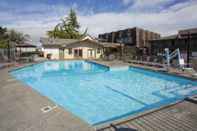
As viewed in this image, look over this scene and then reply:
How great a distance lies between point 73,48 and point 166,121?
2390 centimetres

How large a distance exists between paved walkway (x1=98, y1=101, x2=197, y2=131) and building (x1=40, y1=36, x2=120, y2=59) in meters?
22.5

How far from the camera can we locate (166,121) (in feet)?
12.8

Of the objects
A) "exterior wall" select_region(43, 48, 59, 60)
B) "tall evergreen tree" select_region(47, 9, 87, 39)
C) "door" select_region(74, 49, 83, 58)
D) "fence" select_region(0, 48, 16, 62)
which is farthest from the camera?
"tall evergreen tree" select_region(47, 9, 87, 39)

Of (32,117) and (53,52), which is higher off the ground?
(53,52)

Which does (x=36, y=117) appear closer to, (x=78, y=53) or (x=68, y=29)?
(x=78, y=53)

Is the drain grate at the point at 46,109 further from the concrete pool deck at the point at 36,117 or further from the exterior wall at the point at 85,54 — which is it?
the exterior wall at the point at 85,54

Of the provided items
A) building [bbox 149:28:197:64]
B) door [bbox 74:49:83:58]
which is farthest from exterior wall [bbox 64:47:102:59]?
building [bbox 149:28:197:64]

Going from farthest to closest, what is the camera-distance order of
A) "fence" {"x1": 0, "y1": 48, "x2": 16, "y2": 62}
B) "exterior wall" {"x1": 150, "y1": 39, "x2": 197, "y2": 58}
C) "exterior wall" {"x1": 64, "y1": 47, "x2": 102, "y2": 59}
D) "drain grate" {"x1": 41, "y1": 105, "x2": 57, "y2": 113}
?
"exterior wall" {"x1": 64, "y1": 47, "x2": 102, "y2": 59}
"exterior wall" {"x1": 150, "y1": 39, "x2": 197, "y2": 58}
"fence" {"x1": 0, "y1": 48, "x2": 16, "y2": 62}
"drain grate" {"x1": 41, "y1": 105, "x2": 57, "y2": 113}

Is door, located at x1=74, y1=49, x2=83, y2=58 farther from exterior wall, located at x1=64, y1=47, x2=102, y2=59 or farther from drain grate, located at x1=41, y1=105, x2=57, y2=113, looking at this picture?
drain grate, located at x1=41, y1=105, x2=57, y2=113

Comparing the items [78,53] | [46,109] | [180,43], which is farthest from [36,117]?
[78,53]

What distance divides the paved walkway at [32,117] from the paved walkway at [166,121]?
94cm

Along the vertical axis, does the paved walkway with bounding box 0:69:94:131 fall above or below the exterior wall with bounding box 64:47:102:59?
below

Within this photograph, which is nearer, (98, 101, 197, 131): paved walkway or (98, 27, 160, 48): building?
(98, 101, 197, 131): paved walkway

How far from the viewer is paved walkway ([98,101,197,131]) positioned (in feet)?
11.7
